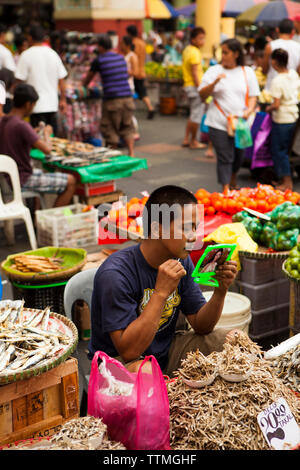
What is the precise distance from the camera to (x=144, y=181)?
9266 millimetres

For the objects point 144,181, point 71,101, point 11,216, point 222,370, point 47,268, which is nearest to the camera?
point 222,370

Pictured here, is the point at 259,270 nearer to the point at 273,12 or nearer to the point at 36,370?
the point at 36,370

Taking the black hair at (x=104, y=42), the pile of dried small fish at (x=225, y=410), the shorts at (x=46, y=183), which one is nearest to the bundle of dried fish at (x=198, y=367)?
the pile of dried small fish at (x=225, y=410)

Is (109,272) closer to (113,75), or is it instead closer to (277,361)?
(277,361)

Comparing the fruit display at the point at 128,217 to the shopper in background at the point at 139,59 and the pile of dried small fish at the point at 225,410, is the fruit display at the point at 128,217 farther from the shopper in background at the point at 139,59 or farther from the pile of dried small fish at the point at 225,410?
the shopper in background at the point at 139,59

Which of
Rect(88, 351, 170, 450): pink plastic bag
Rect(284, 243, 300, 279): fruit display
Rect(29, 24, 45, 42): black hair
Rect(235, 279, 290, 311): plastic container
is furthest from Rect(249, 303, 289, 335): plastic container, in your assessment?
Rect(29, 24, 45, 42): black hair

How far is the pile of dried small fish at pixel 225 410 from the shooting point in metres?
2.23

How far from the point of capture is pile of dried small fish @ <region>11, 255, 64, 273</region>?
15.7 feet

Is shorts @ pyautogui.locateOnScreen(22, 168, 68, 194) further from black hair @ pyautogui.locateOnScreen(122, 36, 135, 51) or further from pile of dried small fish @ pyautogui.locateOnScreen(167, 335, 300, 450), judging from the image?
black hair @ pyautogui.locateOnScreen(122, 36, 135, 51)

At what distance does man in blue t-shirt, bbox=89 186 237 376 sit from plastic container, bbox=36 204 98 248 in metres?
3.07

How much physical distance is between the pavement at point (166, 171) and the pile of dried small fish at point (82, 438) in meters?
3.52
